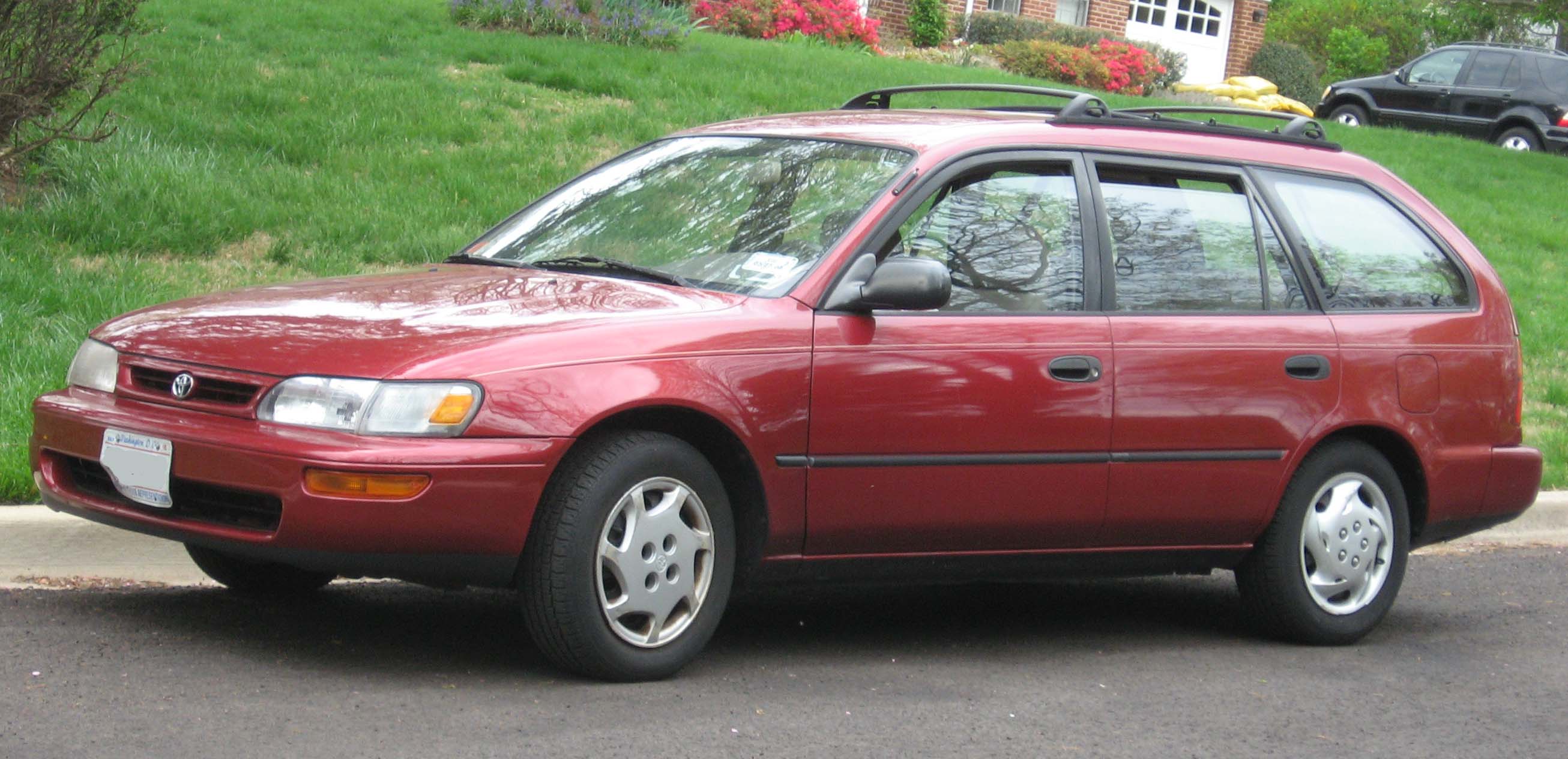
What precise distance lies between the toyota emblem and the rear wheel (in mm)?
25106

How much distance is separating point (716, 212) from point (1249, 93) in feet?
92.1

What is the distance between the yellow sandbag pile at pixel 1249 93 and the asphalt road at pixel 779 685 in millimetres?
24000

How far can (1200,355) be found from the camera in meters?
5.50

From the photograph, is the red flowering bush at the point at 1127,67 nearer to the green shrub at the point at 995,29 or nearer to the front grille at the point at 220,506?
the green shrub at the point at 995,29

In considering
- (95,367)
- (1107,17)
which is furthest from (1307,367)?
(1107,17)

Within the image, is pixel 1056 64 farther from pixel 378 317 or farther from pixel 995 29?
pixel 378 317

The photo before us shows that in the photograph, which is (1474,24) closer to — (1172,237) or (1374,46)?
(1374,46)

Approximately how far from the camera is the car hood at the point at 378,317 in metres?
4.36

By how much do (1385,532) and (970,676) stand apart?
175cm

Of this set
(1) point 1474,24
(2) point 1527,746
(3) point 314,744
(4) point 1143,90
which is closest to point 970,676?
(2) point 1527,746

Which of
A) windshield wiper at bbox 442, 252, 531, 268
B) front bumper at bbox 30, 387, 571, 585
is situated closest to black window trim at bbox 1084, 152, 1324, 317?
windshield wiper at bbox 442, 252, 531, 268

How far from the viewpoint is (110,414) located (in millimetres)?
4594

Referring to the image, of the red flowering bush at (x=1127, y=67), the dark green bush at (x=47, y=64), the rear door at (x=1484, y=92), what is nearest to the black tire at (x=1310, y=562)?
the dark green bush at (x=47, y=64)

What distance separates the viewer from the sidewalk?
559 centimetres
